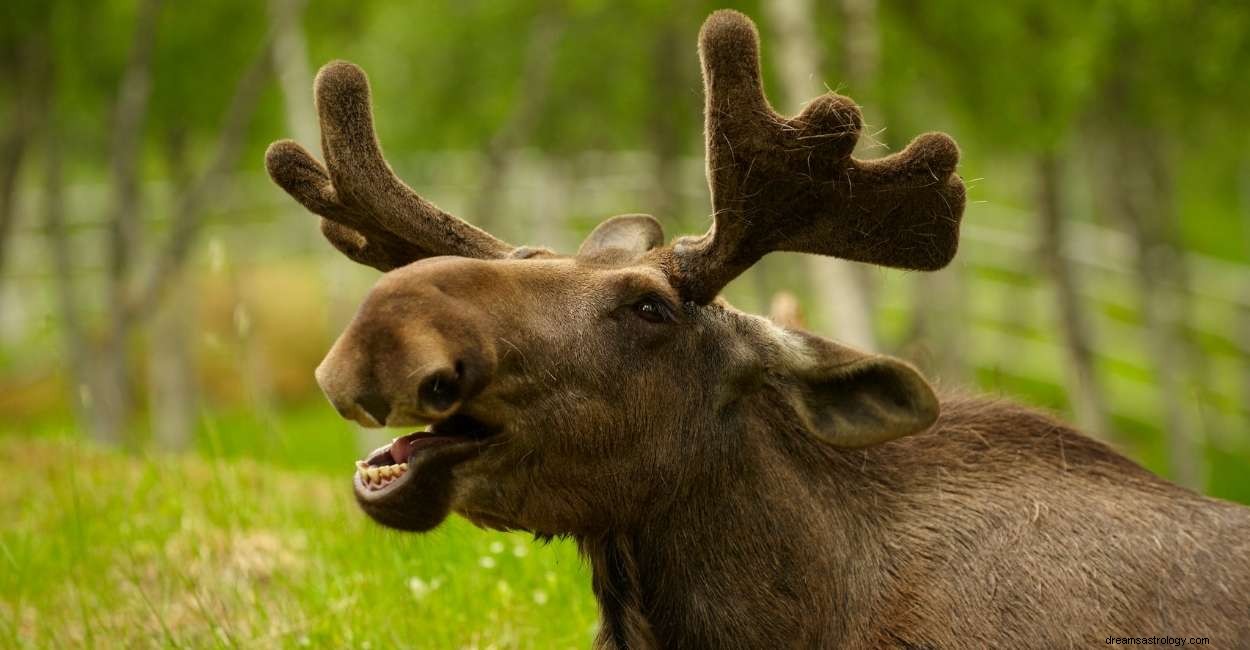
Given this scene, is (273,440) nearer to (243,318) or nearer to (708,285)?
(243,318)

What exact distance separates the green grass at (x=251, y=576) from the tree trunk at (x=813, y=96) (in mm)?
7327

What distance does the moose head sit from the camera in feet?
13.9

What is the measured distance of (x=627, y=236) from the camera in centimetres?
517

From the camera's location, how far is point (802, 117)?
4.59m

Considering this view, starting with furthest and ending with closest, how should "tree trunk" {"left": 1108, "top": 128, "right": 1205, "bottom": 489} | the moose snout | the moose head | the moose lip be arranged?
"tree trunk" {"left": 1108, "top": 128, "right": 1205, "bottom": 489}
the moose head
the moose lip
the moose snout

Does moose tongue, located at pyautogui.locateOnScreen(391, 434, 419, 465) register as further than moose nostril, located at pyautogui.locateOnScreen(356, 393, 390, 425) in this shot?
Yes

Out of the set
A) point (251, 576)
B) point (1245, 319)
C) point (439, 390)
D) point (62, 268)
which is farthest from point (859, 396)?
point (1245, 319)

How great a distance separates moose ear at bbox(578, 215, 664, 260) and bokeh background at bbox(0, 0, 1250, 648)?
0.82 metres

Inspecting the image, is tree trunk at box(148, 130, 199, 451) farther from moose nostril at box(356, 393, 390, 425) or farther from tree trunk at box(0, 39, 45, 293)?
moose nostril at box(356, 393, 390, 425)

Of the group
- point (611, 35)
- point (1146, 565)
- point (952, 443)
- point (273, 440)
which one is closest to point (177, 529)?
point (273, 440)

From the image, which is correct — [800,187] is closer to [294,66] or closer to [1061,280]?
[1061,280]

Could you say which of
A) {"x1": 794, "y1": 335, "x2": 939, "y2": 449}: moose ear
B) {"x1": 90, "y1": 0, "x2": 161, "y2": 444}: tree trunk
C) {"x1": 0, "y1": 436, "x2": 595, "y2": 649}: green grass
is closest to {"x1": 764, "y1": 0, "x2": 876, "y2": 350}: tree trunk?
{"x1": 90, "y1": 0, "x2": 161, "y2": 444}: tree trunk

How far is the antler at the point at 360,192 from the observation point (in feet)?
15.9

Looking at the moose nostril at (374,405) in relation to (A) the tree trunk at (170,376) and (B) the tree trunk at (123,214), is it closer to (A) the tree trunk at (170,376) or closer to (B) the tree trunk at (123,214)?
(B) the tree trunk at (123,214)
